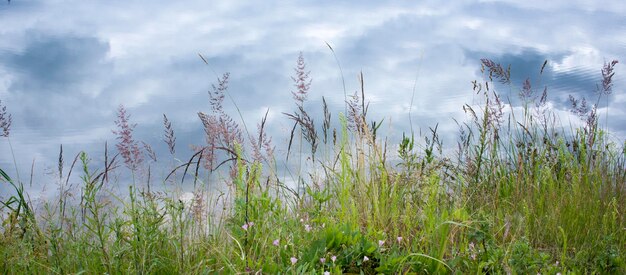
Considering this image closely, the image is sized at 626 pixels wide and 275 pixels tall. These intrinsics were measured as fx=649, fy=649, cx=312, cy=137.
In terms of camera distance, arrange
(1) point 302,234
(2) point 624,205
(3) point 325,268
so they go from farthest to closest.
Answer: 1. (2) point 624,205
2. (1) point 302,234
3. (3) point 325,268

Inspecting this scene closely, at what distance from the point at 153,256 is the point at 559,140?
4.06 m

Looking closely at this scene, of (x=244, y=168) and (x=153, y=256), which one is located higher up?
(x=244, y=168)

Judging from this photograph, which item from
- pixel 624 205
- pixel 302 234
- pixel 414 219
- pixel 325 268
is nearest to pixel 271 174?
pixel 302 234

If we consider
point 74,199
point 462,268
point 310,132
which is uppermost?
point 310,132

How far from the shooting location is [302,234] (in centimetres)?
375

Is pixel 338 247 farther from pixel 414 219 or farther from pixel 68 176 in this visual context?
pixel 68 176

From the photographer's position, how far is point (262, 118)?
4.21 meters

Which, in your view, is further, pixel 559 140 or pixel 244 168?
pixel 559 140

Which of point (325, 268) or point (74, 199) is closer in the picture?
point (325, 268)

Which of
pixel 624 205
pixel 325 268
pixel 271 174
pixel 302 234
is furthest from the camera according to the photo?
pixel 624 205

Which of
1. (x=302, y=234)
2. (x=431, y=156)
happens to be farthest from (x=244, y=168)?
(x=431, y=156)

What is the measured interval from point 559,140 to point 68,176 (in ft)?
13.9

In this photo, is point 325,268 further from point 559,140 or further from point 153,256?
point 559,140

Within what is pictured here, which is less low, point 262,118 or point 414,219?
point 262,118
